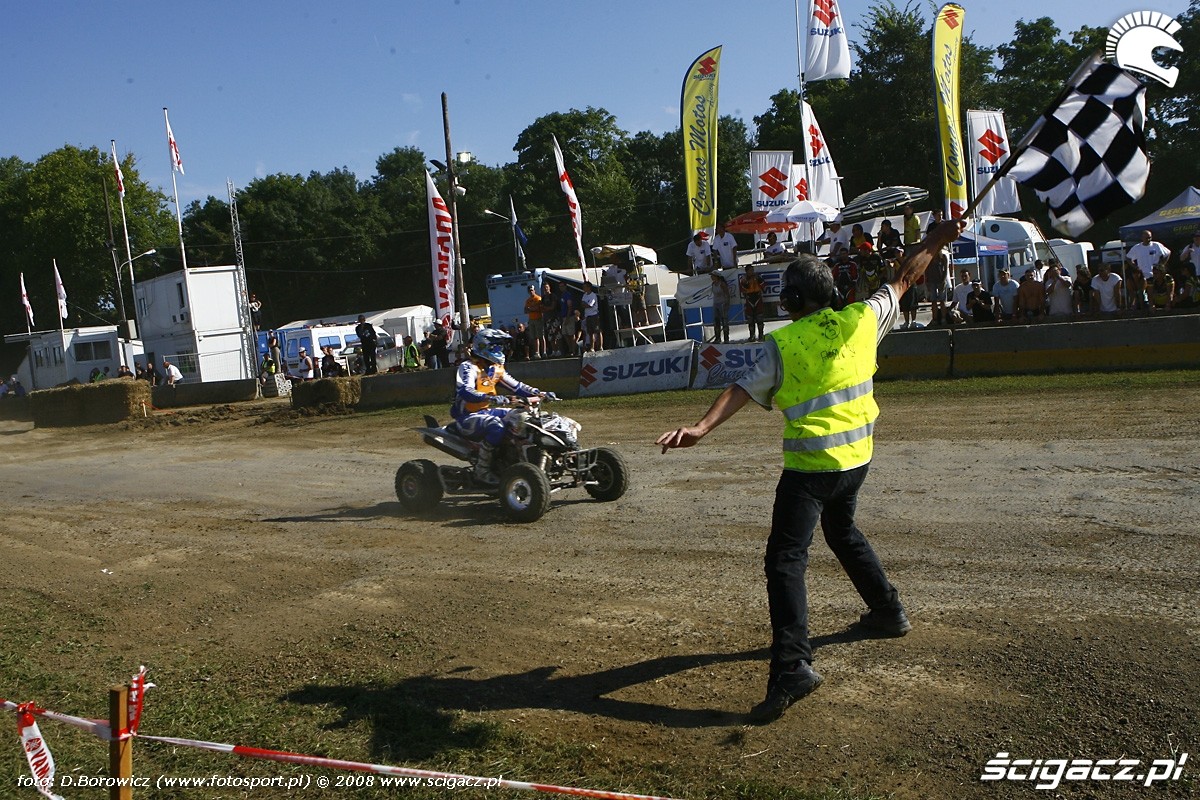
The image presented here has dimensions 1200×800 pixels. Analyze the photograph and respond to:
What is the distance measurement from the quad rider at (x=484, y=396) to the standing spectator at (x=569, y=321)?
13138 mm

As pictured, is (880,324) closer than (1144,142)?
Yes

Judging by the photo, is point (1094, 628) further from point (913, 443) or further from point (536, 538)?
point (913, 443)

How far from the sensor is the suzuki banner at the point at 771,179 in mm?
29047

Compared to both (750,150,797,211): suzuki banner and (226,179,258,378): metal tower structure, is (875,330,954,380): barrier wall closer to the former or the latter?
(750,150,797,211): suzuki banner

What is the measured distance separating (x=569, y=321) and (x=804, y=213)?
238 inches

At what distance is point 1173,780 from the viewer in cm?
362

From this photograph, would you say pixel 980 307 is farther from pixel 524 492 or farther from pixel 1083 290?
pixel 524 492

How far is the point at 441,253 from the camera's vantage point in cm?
2667

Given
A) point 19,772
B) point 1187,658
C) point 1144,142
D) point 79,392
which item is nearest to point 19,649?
point 19,772

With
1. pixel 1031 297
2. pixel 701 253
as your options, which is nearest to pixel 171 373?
pixel 701 253

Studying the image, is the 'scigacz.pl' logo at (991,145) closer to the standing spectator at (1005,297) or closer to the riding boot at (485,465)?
the standing spectator at (1005,297)

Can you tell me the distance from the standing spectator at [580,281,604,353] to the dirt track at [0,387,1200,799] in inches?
405

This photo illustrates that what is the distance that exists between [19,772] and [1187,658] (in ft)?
17.4

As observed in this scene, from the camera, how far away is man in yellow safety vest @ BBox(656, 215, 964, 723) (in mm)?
4523
